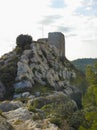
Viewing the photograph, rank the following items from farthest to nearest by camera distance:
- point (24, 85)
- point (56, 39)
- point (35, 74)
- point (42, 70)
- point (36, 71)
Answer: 1. point (56, 39)
2. point (42, 70)
3. point (36, 71)
4. point (35, 74)
5. point (24, 85)

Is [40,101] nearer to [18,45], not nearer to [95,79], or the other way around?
[95,79]

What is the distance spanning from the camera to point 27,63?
122 metres

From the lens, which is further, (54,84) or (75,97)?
(54,84)

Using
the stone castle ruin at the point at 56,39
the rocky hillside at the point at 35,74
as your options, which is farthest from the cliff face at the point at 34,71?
the stone castle ruin at the point at 56,39

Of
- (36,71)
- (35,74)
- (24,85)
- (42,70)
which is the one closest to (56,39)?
(42,70)

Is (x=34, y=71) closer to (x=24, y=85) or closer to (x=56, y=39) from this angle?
(x=24, y=85)

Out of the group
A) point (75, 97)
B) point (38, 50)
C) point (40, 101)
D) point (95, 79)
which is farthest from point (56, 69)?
point (95, 79)

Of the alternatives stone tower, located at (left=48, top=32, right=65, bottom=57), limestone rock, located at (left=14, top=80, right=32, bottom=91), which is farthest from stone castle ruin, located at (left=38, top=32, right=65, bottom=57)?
limestone rock, located at (left=14, top=80, right=32, bottom=91)

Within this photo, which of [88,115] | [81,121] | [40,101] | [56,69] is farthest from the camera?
[56,69]

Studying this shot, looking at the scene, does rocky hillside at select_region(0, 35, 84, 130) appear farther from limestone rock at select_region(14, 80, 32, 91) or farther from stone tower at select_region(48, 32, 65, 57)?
stone tower at select_region(48, 32, 65, 57)

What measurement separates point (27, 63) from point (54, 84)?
11.1m

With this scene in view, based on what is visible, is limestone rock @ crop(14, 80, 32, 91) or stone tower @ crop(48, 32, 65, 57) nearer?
limestone rock @ crop(14, 80, 32, 91)

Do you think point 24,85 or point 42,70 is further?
point 42,70

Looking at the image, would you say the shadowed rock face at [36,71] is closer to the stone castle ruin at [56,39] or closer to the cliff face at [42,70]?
the cliff face at [42,70]
